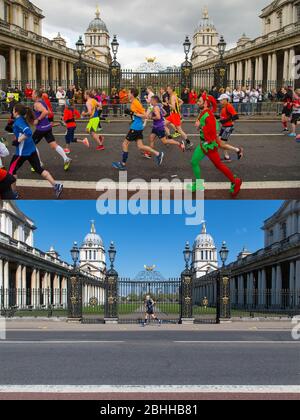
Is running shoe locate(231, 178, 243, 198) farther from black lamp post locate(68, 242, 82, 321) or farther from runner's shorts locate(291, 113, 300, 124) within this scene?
black lamp post locate(68, 242, 82, 321)

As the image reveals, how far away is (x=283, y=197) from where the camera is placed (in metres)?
9.12

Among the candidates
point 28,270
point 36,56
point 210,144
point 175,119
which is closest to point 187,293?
point 175,119

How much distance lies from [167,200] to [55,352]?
16.7 feet

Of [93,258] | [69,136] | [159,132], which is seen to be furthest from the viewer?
[93,258]

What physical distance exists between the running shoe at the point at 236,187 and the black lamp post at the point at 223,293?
15.5 metres

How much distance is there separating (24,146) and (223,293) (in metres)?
18.3

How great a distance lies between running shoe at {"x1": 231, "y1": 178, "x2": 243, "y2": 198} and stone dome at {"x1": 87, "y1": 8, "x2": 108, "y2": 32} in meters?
3.64

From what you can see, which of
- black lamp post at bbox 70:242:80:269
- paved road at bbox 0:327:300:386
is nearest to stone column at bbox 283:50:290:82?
black lamp post at bbox 70:242:80:269

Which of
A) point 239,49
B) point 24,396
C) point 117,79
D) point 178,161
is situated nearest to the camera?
point 24,396

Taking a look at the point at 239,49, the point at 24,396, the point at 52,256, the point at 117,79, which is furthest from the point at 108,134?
the point at 239,49

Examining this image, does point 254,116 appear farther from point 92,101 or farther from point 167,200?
point 167,200

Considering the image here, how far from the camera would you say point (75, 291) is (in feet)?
83.1

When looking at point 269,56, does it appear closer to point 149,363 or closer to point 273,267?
point 273,267
